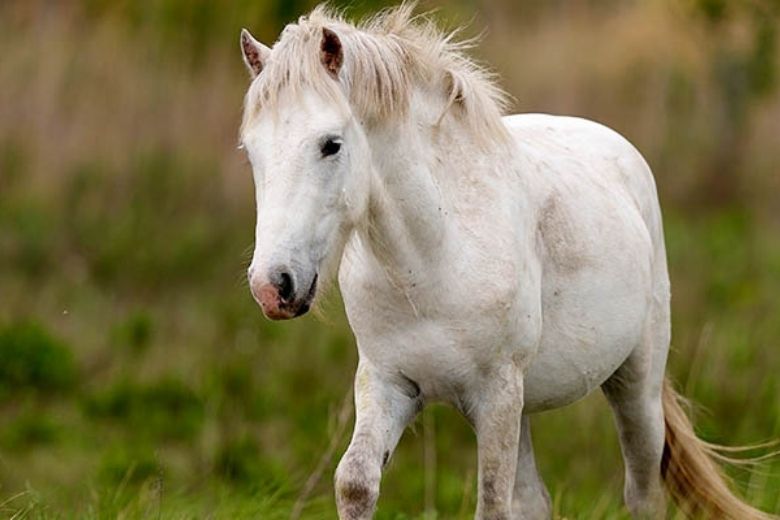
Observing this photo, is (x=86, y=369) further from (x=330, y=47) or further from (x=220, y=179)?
(x=330, y=47)

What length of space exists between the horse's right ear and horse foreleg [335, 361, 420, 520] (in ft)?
3.12

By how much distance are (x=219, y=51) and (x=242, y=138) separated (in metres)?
8.27

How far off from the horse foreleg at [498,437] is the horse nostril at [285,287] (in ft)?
3.28

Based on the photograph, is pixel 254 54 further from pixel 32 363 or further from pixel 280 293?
pixel 32 363

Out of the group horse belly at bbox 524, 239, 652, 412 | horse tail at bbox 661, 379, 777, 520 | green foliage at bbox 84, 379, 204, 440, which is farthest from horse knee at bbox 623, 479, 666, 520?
green foliage at bbox 84, 379, 204, 440

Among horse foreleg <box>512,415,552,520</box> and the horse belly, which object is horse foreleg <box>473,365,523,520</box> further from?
horse foreleg <box>512,415,552,520</box>

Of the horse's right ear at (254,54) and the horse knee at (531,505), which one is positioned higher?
the horse's right ear at (254,54)

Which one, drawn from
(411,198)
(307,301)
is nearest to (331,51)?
(411,198)

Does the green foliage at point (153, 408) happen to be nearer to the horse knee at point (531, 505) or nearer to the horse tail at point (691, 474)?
the horse tail at point (691, 474)

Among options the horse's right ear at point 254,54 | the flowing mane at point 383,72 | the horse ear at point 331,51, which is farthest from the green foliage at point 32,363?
the horse ear at point 331,51

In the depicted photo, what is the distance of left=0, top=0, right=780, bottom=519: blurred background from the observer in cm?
815

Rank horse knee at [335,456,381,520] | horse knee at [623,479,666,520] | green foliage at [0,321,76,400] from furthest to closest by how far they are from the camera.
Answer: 1. green foliage at [0,321,76,400]
2. horse knee at [623,479,666,520]
3. horse knee at [335,456,381,520]

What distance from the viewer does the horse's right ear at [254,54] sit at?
433cm

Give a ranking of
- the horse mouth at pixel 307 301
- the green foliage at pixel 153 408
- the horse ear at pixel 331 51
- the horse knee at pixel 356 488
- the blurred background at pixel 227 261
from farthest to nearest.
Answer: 1. the green foliage at pixel 153 408
2. the blurred background at pixel 227 261
3. the horse knee at pixel 356 488
4. the horse ear at pixel 331 51
5. the horse mouth at pixel 307 301
